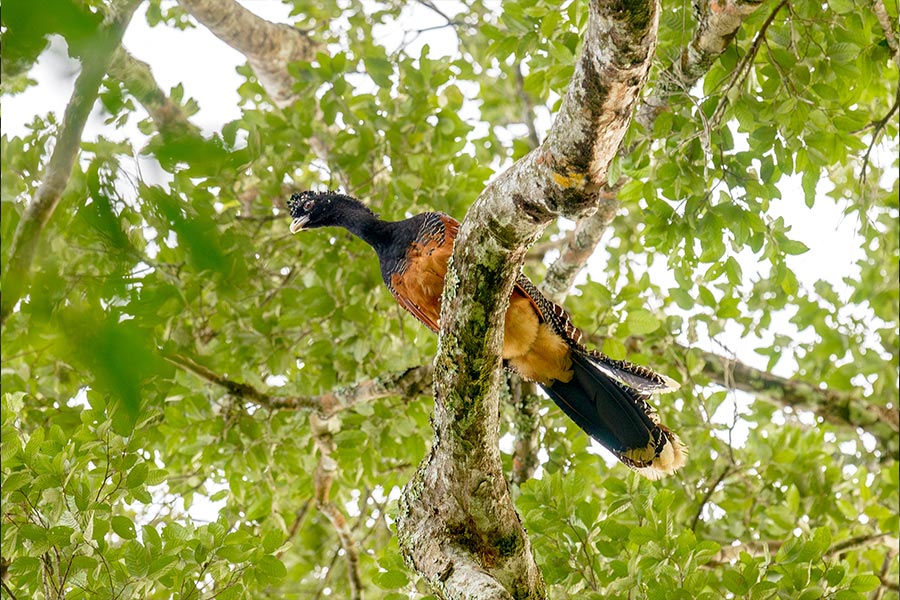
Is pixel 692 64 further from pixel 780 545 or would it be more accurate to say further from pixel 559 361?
pixel 780 545

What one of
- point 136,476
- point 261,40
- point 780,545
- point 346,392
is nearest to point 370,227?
point 346,392

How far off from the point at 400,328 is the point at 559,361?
1361 mm

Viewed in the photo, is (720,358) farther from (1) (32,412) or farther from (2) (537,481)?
(1) (32,412)

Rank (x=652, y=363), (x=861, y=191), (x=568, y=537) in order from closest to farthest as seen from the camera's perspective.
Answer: (x=568, y=537) < (x=861, y=191) < (x=652, y=363)

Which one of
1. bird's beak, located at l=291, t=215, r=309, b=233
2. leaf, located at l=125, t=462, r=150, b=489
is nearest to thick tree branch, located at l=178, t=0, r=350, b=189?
bird's beak, located at l=291, t=215, r=309, b=233

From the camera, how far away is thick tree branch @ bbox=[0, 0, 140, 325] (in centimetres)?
112

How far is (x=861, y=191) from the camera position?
3.72m

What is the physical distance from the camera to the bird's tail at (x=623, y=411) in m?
3.56

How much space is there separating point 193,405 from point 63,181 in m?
2.78

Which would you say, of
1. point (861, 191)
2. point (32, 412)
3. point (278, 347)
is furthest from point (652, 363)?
point (32, 412)

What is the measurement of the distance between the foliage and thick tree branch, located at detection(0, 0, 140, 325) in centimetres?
4

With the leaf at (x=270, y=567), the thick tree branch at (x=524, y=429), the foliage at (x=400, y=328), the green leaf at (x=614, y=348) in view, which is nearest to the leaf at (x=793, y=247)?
the foliage at (x=400, y=328)

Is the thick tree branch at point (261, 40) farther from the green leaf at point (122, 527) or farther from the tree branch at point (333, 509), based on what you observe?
the green leaf at point (122, 527)

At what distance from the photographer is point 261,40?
18.5 feet
